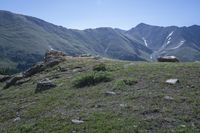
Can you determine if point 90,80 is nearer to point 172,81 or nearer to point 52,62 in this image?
point 172,81

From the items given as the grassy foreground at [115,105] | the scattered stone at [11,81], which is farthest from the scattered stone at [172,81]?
the scattered stone at [11,81]

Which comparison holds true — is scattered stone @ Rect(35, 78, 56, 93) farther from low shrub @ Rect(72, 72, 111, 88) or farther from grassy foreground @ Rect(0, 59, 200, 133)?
low shrub @ Rect(72, 72, 111, 88)

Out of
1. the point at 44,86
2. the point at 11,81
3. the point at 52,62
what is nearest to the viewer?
the point at 44,86

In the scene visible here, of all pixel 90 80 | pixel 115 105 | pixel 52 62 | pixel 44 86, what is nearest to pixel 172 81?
pixel 115 105

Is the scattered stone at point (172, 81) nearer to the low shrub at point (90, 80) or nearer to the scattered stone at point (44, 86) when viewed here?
the low shrub at point (90, 80)

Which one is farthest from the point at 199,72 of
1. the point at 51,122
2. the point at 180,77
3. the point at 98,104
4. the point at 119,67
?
the point at 51,122

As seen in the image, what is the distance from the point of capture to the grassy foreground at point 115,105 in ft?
48.5

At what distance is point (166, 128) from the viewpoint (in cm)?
1389

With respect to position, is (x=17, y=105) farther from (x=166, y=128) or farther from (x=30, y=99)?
(x=166, y=128)

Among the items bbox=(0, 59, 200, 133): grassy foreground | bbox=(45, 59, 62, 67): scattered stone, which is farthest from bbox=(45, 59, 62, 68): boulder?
bbox=(0, 59, 200, 133): grassy foreground

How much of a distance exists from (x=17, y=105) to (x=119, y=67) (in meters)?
11.8

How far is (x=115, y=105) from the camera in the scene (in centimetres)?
1792

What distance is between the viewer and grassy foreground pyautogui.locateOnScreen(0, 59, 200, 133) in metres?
14.8

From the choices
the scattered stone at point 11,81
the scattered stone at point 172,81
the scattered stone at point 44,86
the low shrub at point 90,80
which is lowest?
the scattered stone at point 11,81
